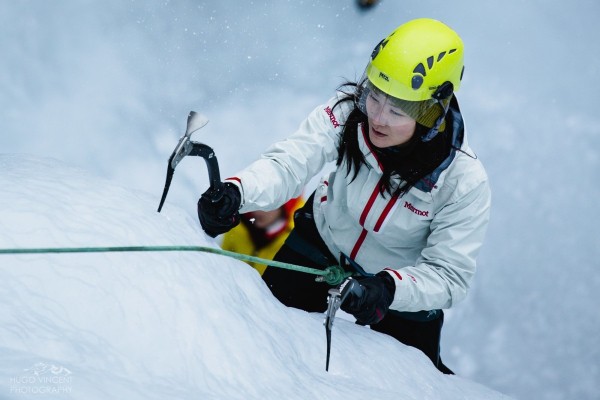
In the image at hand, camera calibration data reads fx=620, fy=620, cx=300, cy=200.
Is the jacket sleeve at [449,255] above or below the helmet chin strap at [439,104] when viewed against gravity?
below

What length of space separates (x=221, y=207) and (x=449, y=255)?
71 cm

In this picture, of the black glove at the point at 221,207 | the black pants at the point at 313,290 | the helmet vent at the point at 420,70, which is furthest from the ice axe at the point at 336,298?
the black pants at the point at 313,290

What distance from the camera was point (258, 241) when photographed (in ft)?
9.71

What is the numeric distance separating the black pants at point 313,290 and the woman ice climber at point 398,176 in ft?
0.81

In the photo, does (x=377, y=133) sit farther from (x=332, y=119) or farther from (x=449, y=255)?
(x=449, y=255)

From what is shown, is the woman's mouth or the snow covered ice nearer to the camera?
the snow covered ice

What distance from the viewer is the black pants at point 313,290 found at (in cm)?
232

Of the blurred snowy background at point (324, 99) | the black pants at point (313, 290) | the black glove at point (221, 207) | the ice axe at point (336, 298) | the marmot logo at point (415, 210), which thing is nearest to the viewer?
the ice axe at point (336, 298)

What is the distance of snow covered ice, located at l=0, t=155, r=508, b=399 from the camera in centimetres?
107

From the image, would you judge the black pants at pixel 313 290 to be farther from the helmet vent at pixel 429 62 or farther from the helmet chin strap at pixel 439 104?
the helmet vent at pixel 429 62

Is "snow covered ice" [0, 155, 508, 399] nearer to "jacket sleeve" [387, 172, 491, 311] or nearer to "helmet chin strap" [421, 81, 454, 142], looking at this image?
"jacket sleeve" [387, 172, 491, 311]

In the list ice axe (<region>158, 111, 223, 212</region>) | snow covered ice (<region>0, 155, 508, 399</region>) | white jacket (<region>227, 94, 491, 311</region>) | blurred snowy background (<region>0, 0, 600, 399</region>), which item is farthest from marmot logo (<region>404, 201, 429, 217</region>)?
blurred snowy background (<region>0, 0, 600, 399</region>)

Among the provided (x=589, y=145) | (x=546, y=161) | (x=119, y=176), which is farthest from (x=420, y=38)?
(x=589, y=145)

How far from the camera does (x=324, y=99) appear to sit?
488 centimetres
